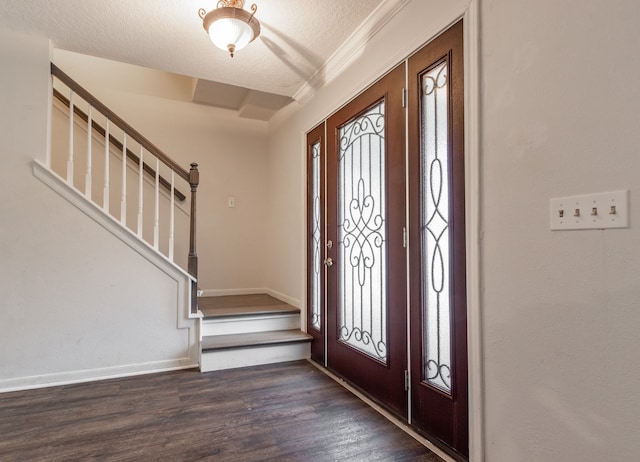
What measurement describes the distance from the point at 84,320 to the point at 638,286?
3264 mm

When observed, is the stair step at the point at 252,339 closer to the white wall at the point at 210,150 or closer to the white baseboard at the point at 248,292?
the white baseboard at the point at 248,292

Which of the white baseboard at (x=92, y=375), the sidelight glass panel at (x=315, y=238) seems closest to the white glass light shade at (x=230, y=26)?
the sidelight glass panel at (x=315, y=238)

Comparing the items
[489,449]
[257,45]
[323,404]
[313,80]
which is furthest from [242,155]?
[489,449]

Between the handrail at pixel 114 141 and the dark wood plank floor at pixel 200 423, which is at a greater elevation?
the handrail at pixel 114 141

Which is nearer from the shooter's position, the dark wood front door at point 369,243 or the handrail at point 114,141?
the dark wood front door at point 369,243

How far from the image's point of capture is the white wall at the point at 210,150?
384 cm

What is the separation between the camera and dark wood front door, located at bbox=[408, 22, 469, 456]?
5.54 ft

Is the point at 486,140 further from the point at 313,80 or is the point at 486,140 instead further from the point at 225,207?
the point at 225,207

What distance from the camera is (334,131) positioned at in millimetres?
2855

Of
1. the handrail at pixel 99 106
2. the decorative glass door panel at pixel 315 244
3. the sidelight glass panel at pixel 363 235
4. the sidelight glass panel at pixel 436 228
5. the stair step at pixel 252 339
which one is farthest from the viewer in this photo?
the decorative glass door panel at pixel 315 244

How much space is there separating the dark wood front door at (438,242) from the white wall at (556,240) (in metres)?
0.14

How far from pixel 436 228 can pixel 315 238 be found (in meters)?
1.52

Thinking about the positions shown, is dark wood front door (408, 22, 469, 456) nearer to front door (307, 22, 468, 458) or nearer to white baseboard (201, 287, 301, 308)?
front door (307, 22, 468, 458)

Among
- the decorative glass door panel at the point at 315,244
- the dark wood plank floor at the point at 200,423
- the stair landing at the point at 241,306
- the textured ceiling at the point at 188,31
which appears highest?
the textured ceiling at the point at 188,31
